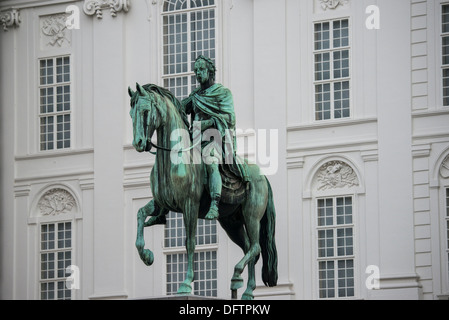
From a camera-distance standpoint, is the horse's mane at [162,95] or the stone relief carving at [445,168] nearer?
the horse's mane at [162,95]

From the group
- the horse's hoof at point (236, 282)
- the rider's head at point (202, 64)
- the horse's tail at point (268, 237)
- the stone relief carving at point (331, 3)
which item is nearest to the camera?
the horse's hoof at point (236, 282)

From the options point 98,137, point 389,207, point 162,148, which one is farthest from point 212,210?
point 98,137

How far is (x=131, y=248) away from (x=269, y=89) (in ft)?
13.4

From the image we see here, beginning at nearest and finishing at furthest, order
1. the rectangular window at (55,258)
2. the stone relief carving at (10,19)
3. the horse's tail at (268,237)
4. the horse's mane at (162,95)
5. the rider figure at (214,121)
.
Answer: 1. the horse's mane at (162,95)
2. the rider figure at (214,121)
3. the horse's tail at (268,237)
4. the rectangular window at (55,258)
5. the stone relief carving at (10,19)

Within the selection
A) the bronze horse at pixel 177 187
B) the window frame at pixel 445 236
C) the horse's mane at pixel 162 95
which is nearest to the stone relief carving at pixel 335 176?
the window frame at pixel 445 236

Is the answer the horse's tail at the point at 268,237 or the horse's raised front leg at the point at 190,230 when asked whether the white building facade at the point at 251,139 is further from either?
the horse's raised front leg at the point at 190,230

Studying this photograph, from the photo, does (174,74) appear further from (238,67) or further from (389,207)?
(389,207)

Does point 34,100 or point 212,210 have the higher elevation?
point 34,100

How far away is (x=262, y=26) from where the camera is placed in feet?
119

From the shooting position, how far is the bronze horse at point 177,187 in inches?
1048

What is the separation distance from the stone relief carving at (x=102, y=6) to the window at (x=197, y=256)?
449 cm

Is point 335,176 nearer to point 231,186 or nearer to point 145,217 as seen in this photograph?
point 231,186
